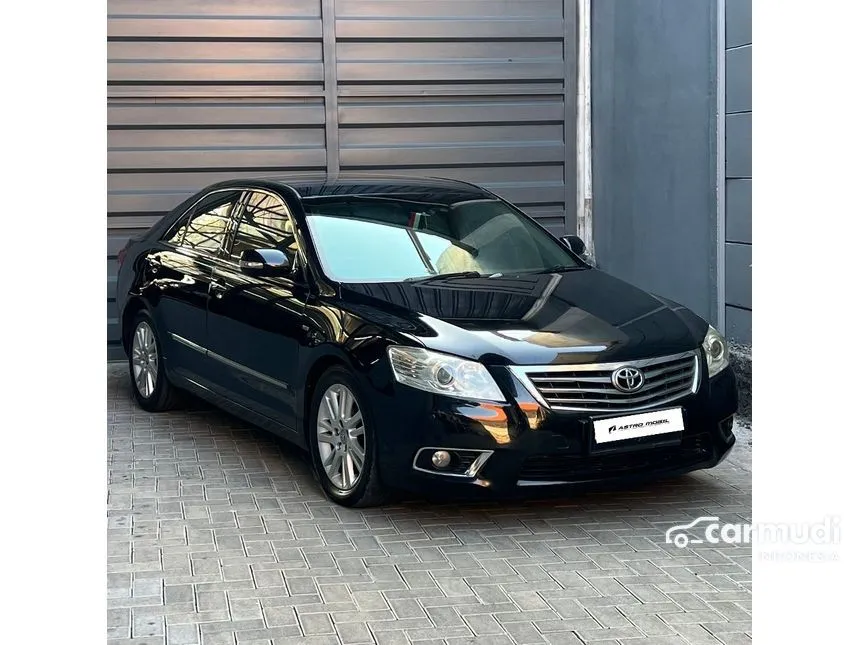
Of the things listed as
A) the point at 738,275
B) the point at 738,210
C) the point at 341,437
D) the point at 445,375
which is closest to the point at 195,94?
the point at 738,210

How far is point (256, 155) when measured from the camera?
10.2 meters

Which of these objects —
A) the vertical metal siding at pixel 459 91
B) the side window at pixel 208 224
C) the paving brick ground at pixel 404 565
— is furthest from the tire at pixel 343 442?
the vertical metal siding at pixel 459 91

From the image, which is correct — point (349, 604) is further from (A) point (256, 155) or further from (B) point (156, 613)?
(A) point (256, 155)

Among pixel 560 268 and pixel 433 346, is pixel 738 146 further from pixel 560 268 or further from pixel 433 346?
pixel 433 346

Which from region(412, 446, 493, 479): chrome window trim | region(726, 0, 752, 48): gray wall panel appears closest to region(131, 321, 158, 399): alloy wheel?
region(412, 446, 493, 479): chrome window trim

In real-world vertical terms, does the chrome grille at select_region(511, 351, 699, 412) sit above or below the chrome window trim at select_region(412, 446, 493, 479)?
above

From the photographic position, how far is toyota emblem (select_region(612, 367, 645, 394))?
5234mm

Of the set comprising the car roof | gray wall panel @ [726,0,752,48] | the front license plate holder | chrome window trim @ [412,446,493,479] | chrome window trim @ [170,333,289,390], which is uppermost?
gray wall panel @ [726,0,752,48]

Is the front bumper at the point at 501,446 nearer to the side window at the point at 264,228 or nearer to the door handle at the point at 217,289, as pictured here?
the side window at the point at 264,228

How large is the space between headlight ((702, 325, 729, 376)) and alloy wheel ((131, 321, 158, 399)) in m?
3.69

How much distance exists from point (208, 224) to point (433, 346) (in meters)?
2.67

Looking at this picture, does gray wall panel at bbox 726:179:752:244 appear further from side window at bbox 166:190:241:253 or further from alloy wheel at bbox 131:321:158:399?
alloy wheel at bbox 131:321:158:399

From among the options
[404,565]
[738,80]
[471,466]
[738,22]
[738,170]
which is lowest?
[404,565]

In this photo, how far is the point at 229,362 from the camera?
6.60 m
